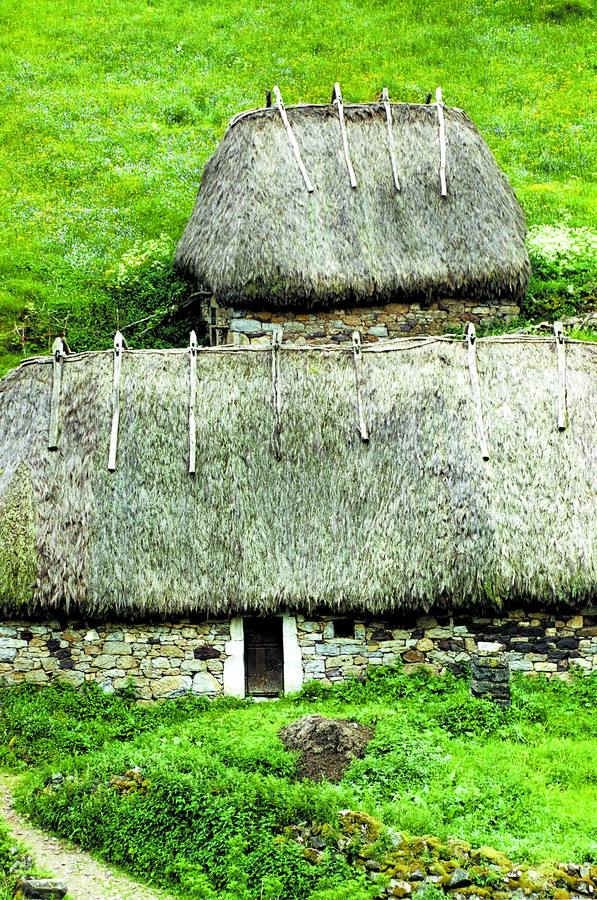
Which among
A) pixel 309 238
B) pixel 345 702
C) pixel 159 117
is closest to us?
pixel 345 702

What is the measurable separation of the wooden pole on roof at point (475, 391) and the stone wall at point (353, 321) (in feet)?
17.2

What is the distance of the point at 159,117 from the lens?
1378 inches

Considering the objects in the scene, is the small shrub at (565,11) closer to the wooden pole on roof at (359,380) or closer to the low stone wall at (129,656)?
the wooden pole on roof at (359,380)

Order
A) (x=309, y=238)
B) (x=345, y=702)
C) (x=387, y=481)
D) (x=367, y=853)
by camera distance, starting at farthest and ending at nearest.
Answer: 1. (x=309, y=238)
2. (x=387, y=481)
3. (x=345, y=702)
4. (x=367, y=853)

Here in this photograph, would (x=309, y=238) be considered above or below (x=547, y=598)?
above

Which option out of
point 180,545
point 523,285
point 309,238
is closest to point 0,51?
point 309,238

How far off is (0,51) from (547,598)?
30.3 m

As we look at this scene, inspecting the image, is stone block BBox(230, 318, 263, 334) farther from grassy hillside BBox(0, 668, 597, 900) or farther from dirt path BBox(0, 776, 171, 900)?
dirt path BBox(0, 776, 171, 900)

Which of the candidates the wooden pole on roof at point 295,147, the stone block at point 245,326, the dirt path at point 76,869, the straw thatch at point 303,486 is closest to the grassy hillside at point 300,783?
the dirt path at point 76,869

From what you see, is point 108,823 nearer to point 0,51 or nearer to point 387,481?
point 387,481

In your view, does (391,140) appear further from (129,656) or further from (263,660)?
(129,656)

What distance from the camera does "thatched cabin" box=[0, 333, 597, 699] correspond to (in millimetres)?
16250

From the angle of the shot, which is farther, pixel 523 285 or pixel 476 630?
pixel 523 285

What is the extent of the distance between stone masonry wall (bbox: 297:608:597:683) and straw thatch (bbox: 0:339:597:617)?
1.66 feet
